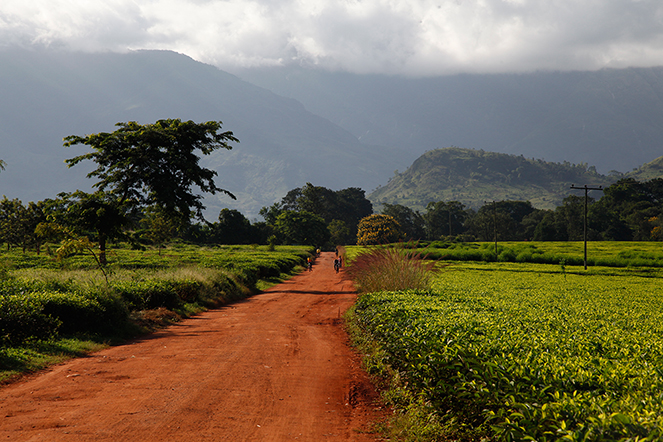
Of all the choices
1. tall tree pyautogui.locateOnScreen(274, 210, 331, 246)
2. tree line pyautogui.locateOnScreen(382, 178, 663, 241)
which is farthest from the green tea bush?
tall tree pyautogui.locateOnScreen(274, 210, 331, 246)

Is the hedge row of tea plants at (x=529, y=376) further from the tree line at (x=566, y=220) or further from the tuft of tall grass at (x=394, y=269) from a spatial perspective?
the tree line at (x=566, y=220)

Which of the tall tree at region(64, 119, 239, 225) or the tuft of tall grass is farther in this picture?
the tall tree at region(64, 119, 239, 225)

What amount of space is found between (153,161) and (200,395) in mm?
23521

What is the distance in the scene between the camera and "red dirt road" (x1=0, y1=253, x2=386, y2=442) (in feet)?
16.8

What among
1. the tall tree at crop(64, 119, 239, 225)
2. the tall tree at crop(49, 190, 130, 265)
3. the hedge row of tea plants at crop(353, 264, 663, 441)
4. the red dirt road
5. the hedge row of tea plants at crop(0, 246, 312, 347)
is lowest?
the red dirt road

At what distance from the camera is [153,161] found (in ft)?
89.4

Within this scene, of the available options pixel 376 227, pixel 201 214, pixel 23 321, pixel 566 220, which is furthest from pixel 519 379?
pixel 566 220

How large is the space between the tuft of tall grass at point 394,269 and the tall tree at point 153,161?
1454 centimetres

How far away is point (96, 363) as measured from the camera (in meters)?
8.11

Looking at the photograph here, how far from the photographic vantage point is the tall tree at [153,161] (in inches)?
1053

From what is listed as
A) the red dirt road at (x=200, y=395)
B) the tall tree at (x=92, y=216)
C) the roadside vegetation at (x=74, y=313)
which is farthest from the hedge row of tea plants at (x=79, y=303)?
the tall tree at (x=92, y=216)

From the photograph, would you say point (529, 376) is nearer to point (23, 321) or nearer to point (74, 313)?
point (23, 321)

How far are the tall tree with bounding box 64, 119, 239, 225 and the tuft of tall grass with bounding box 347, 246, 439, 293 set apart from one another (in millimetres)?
14544

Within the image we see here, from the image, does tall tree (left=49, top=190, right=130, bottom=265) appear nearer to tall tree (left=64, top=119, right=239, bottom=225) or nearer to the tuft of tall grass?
tall tree (left=64, top=119, right=239, bottom=225)
